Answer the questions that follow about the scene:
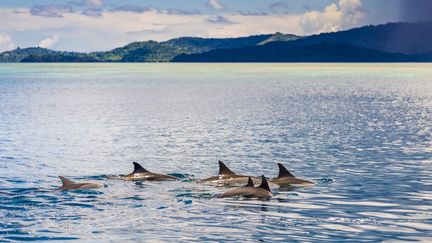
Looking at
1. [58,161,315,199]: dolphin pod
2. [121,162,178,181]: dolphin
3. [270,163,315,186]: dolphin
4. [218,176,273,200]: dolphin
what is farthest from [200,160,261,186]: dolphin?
[218,176,273,200]: dolphin

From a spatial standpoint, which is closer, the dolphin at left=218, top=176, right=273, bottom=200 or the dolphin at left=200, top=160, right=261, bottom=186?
the dolphin at left=218, top=176, right=273, bottom=200

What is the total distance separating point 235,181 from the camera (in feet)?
119

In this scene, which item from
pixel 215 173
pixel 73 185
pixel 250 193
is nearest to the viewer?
pixel 250 193

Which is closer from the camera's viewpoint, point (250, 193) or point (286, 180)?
point (250, 193)

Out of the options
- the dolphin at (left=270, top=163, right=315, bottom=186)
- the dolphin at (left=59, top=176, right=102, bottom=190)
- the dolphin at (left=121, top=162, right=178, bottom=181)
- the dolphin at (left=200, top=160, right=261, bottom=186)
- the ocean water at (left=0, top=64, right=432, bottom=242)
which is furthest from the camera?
the dolphin at (left=121, top=162, right=178, bottom=181)

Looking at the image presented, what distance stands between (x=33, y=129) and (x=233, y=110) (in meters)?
34.1

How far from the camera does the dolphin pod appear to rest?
32406 mm

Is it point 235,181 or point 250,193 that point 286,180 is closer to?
point 235,181

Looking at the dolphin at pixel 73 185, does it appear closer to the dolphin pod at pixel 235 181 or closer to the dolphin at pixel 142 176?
the dolphin pod at pixel 235 181

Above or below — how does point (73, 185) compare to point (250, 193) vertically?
below

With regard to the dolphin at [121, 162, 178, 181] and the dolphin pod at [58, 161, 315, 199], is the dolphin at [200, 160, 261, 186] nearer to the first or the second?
the dolphin pod at [58, 161, 315, 199]

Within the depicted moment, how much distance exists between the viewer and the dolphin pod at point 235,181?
32406 millimetres

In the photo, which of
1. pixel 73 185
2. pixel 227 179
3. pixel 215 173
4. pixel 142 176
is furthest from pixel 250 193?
pixel 215 173

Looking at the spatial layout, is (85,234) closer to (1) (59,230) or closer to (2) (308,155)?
(1) (59,230)
